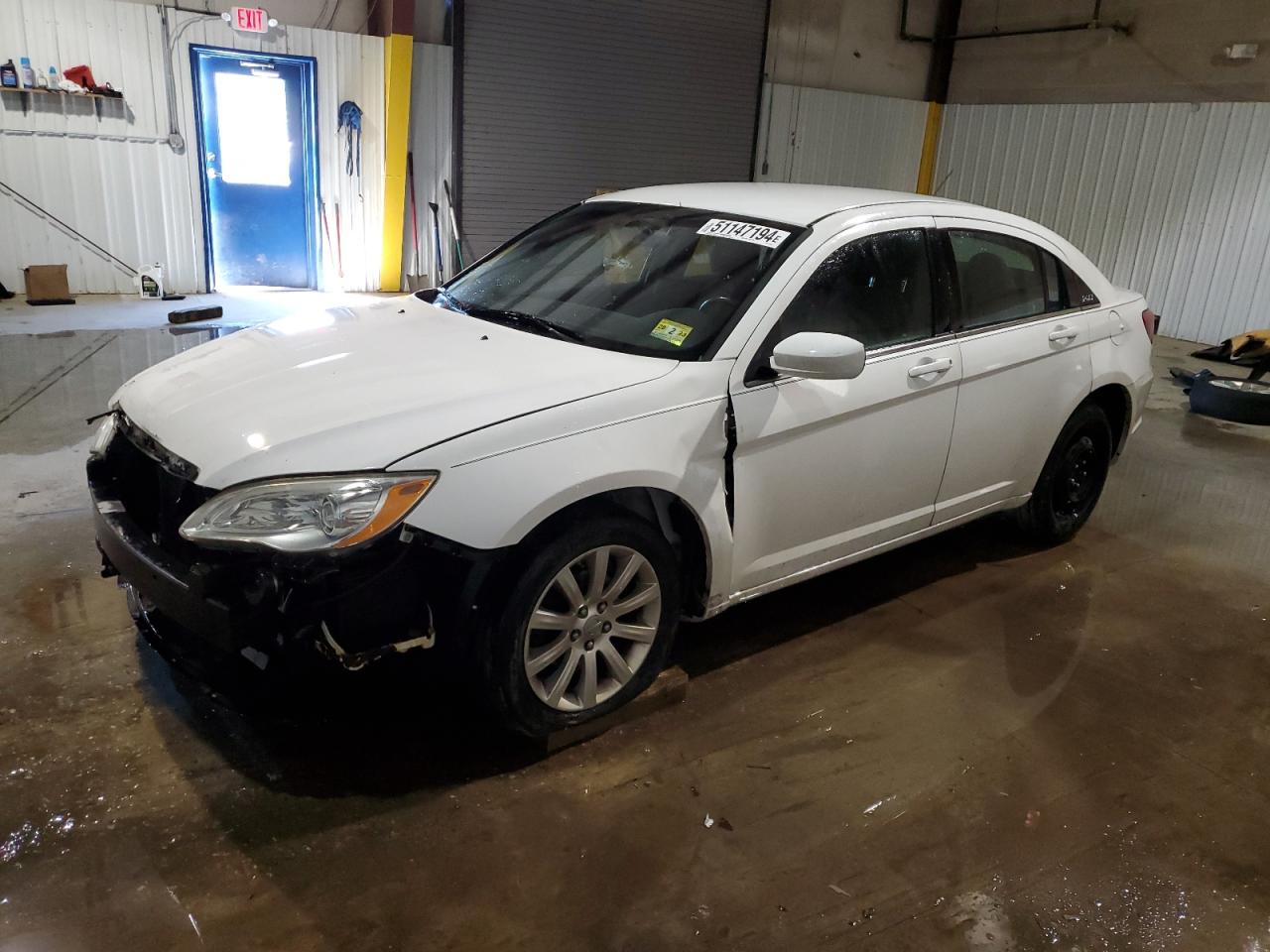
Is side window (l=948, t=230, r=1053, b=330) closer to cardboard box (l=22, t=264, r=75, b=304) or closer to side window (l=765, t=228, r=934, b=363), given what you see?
A: side window (l=765, t=228, r=934, b=363)

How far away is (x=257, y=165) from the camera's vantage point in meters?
9.41

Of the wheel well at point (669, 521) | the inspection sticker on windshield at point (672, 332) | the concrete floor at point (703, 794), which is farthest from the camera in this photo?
the inspection sticker on windshield at point (672, 332)

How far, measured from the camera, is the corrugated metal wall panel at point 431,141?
977 centimetres

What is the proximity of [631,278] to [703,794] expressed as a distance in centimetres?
162

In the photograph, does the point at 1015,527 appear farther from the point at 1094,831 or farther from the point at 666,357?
the point at 666,357

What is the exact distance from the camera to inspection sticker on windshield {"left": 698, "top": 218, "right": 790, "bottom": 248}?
3.07 metres

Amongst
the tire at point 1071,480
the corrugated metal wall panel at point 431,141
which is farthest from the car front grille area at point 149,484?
the corrugated metal wall panel at point 431,141

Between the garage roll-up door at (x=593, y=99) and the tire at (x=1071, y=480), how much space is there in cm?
753

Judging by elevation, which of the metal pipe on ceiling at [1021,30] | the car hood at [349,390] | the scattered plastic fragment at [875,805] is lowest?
the scattered plastic fragment at [875,805]

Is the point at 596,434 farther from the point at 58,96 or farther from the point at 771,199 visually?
the point at 58,96

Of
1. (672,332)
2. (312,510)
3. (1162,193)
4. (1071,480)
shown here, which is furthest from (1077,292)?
(1162,193)

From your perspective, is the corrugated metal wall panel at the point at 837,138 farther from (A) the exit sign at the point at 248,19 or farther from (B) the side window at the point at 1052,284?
(B) the side window at the point at 1052,284

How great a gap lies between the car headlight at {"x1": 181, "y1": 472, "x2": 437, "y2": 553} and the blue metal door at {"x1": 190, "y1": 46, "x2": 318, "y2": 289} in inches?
319

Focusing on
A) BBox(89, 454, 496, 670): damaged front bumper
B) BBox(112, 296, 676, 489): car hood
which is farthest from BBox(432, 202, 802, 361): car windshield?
BBox(89, 454, 496, 670): damaged front bumper
